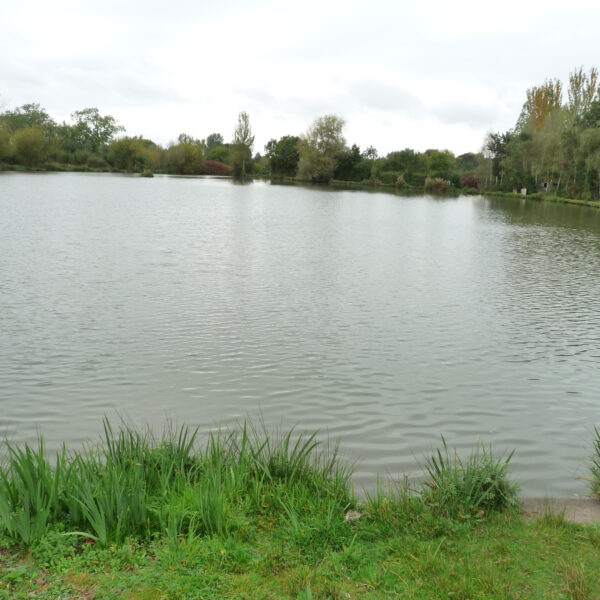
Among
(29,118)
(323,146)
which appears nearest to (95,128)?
(29,118)

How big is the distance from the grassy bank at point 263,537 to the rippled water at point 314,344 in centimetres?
137

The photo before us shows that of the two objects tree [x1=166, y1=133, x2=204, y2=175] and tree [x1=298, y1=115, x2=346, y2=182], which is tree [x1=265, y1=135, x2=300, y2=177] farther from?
tree [x1=166, y1=133, x2=204, y2=175]

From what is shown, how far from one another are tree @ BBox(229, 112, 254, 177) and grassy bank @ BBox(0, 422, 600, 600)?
120m

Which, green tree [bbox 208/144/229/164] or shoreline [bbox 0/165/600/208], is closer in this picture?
shoreline [bbox 0/165/600/208]

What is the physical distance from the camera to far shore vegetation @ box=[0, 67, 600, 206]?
212 feet

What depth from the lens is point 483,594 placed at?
11.4 ft

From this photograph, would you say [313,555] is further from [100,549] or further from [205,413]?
[205,413]

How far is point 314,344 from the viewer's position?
10.5 meters

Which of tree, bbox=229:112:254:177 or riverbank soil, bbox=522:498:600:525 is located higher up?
tree, bbox=229:112:254:177

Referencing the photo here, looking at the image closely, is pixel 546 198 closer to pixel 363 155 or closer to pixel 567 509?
pixel 363 155

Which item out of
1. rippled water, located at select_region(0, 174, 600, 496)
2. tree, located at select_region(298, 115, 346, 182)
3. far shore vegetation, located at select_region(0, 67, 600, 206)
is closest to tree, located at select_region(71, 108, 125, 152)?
far shore vegetation, located at select_region(0, 67, 600, 206)

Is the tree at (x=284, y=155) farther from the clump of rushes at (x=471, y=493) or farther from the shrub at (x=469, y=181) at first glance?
the clump of rushes at (x=471, y=493)

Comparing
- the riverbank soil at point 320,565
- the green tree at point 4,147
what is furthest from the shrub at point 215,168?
the riverbank soil at point 320,565

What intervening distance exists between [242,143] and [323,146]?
1022 inches
